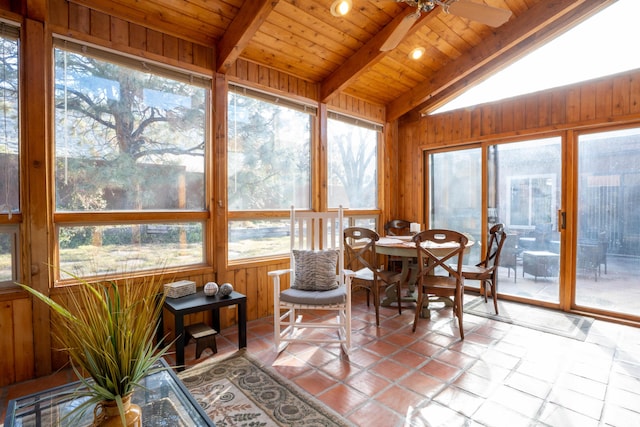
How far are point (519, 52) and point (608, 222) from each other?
6.72ft

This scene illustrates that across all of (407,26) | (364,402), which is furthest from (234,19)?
(364,402)

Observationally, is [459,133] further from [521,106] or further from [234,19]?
[234,19]

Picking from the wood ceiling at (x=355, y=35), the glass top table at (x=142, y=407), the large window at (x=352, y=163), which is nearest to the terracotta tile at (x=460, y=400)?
the glass top table at (x=142, y=407)

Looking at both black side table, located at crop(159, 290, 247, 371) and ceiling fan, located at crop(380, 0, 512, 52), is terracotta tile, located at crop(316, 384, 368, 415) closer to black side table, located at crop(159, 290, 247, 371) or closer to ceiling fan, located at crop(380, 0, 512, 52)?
black side table, located at crop(159, 290, 247, 371)

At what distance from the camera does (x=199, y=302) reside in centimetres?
243

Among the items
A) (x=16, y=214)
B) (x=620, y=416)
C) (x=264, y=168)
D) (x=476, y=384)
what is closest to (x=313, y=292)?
(x=476, y=384)

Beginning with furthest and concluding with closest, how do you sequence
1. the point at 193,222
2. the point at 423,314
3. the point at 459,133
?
1. the point at 459,133
2. the point at 423,314
3. the point at 193,222

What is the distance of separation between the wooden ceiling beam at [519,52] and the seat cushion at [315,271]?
9.46ft

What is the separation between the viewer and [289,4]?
107 inches

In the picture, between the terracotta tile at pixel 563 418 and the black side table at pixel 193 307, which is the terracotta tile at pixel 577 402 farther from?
the black side table at pixel 193 307

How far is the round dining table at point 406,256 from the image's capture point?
3.11m

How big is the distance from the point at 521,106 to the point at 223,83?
132 inches

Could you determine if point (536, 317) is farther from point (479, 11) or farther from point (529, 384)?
point (479, 11)

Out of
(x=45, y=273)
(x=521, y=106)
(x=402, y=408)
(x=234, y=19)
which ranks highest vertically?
(x=234, y=19)
